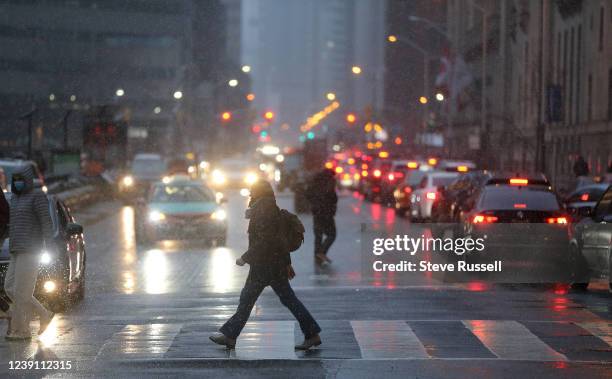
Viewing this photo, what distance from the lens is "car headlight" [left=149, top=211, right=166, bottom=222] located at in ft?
96.0

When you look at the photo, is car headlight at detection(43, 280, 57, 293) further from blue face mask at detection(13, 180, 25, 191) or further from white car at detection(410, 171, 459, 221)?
white car at detection(410, 171, 459, 221)

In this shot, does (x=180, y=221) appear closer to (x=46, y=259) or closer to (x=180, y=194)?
(x=180, y=194)

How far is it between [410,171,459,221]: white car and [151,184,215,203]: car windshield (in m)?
8.35

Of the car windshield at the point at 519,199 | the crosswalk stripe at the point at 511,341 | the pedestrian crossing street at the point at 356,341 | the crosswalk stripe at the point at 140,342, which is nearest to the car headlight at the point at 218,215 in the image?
the car windshield at the point at 519,199

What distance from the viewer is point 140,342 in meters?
13.8

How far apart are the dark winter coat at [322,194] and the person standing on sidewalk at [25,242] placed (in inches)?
414

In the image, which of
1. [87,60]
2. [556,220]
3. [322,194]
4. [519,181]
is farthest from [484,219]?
[87,60]

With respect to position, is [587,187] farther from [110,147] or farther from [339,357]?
[110,147]

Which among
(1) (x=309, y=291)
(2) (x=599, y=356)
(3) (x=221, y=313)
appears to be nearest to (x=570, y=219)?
(1) (x=309, y=291)

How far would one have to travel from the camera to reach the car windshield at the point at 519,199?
71.6 feet

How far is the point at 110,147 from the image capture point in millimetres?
65875

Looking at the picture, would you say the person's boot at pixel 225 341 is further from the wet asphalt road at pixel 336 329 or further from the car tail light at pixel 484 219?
the car tail light at pixel 484 219

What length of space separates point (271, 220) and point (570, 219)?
390 inches

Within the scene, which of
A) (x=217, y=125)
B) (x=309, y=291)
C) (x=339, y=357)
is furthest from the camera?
(x=217, y=125)
